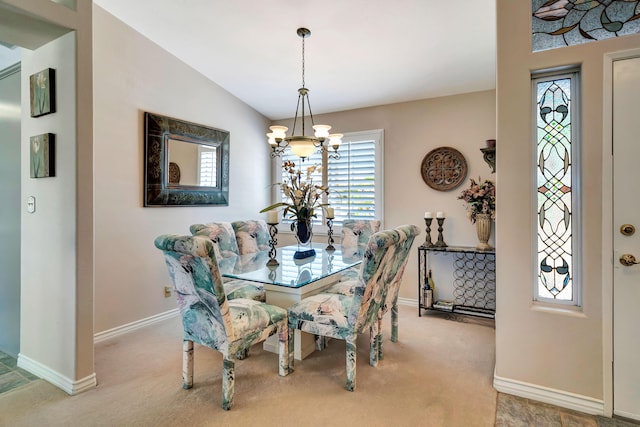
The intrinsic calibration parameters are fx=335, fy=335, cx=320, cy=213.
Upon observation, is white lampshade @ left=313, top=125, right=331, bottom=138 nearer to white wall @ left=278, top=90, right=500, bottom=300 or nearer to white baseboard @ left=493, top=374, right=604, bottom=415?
white wall @ left=278, top=90, right=500, bottom=300

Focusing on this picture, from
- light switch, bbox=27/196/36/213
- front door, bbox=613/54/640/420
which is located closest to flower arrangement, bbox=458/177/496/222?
front door, bbox=613/54/640/420

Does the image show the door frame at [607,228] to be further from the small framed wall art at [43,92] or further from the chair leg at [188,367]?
the small framed wall art at [43,92]

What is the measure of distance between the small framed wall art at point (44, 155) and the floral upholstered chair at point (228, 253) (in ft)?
4.07

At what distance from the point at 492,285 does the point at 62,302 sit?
403 cm

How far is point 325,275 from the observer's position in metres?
2.62

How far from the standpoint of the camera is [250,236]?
3.87 metres

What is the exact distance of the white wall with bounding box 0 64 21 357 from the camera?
2840 millimetres

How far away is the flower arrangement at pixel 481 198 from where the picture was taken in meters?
3.52

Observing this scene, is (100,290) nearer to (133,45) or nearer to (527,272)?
(133,45)

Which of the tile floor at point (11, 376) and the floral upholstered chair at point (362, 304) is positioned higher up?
the floral upholstered chair at point (362, 304)

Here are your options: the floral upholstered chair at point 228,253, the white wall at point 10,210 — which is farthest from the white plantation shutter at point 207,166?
the white wall at point 10,210

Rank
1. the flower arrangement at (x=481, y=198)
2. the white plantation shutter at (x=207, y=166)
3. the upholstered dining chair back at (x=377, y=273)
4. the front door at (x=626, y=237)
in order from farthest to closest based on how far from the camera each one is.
A: the white plantation shutter at (x=207, y=166)
the flower arrangement at (x=481, y=198)
the upholstered dining chair back at (x=377, y=273)
the front door at (x=626, y=237)

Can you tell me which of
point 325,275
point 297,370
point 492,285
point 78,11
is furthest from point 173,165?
point 492,285

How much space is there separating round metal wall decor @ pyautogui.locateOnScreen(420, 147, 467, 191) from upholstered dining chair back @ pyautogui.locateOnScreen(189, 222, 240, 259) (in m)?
A: 2.40
